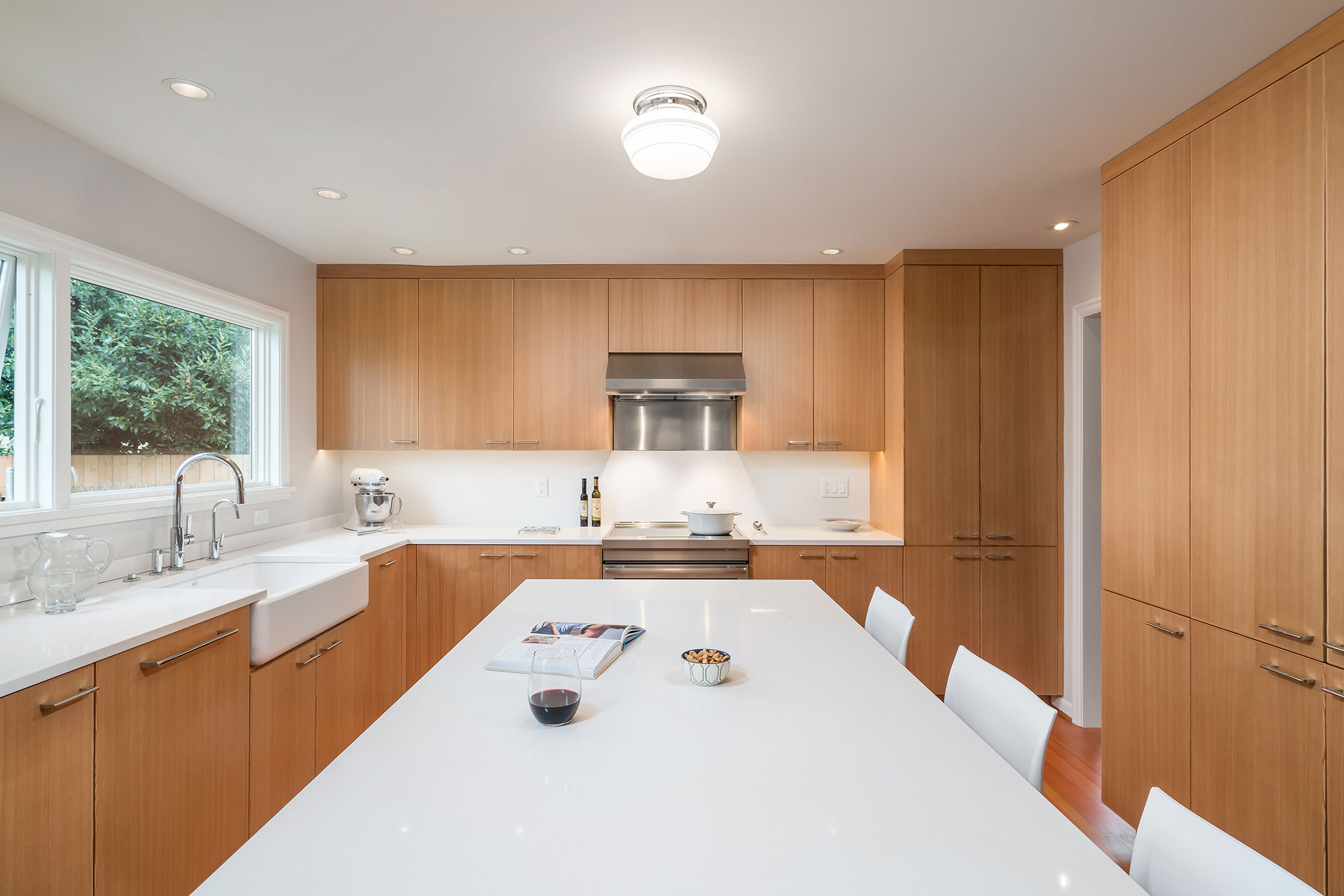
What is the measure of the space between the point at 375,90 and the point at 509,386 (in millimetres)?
2091

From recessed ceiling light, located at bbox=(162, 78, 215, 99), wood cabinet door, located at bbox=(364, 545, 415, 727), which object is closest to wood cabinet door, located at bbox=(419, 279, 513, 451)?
wood cabinet door, located at bbox=(364, 545, 415, 727)

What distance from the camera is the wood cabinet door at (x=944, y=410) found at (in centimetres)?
359

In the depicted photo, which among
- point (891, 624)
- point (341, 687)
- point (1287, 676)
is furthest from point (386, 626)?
point (1287, 676)

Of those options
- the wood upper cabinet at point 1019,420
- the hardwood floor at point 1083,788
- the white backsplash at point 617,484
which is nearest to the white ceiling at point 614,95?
the wood upper cabinet at point 1019,420

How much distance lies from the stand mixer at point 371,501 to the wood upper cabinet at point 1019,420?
133 inches

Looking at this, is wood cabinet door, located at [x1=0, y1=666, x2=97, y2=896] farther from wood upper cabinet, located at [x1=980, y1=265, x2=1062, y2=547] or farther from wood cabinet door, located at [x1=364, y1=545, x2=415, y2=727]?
wood upper cabinet, located at [x1=980, y1=265, x2=1062, y2=547]

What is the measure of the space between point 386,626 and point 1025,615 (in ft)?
11.2

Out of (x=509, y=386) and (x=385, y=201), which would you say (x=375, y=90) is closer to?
(x=385, y=201)

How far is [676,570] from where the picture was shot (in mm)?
3576

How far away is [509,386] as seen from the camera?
391cm

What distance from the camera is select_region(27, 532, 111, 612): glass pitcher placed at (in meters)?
Answer: 1.95

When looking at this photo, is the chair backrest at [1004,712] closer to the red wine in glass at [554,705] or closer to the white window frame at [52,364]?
the red wine in glass at [554,705]

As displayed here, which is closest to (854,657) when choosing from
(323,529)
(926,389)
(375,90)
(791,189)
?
(791,189)

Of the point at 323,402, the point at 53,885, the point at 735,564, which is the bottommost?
the point at 53,885
